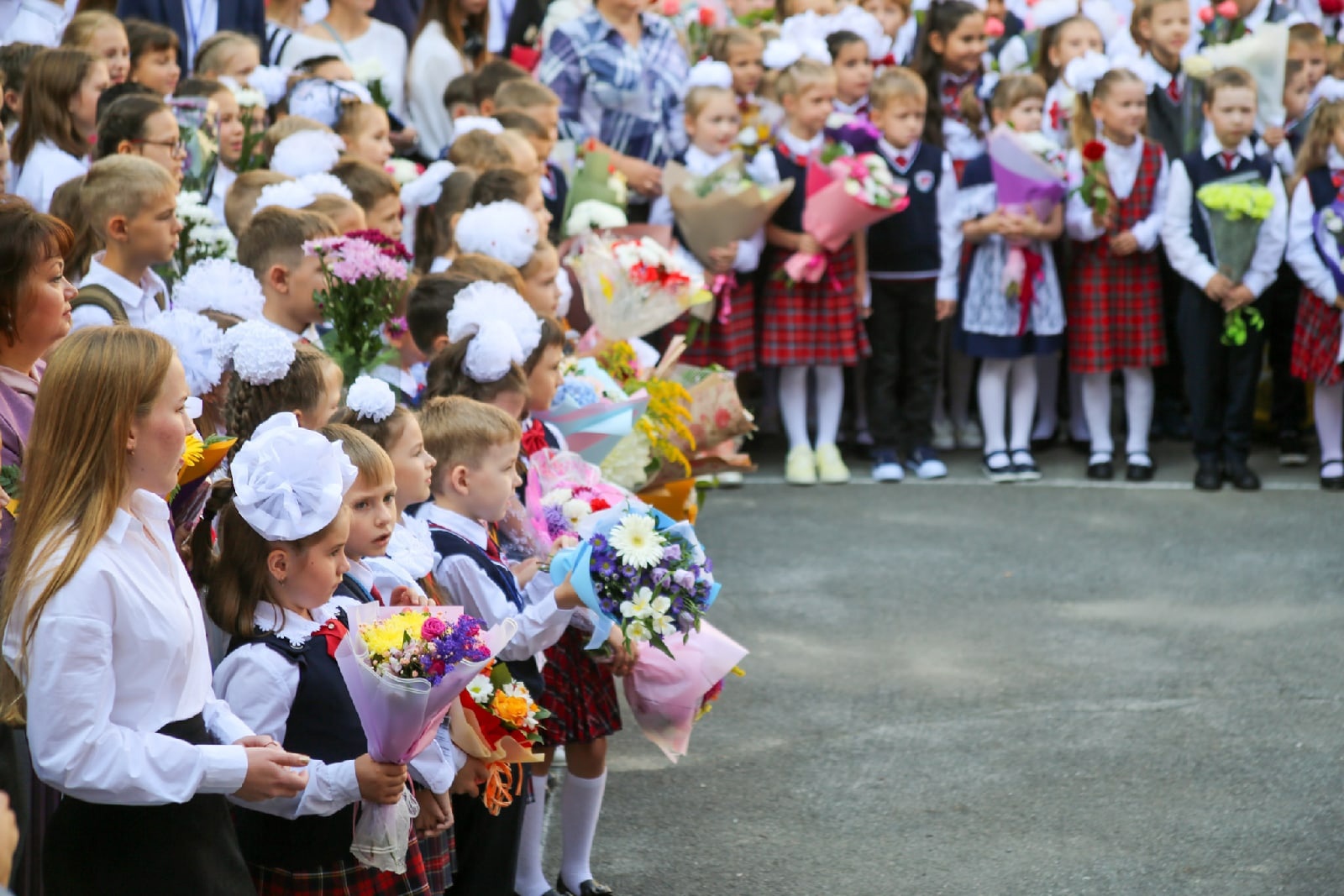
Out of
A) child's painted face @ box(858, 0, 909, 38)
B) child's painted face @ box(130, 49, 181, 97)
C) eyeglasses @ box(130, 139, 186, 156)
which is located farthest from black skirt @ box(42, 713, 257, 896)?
child's painted face @ box(858, 0, 909, 38)

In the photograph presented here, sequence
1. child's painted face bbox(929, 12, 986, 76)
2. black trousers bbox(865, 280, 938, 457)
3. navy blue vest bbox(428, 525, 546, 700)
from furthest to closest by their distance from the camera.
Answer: child's painted face bbox(929, 12, 986, 76), black trousers bbox(865, 280, 938, 457), navy blue vest bbox(428, 525, 546, 700)

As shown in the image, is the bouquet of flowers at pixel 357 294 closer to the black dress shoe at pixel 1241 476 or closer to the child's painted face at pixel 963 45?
the black dress shoe at pixel 1241 476

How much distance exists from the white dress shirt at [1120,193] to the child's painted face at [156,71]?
4727 mm

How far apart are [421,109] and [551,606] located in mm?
5296

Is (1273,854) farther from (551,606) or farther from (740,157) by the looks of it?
(740,157)

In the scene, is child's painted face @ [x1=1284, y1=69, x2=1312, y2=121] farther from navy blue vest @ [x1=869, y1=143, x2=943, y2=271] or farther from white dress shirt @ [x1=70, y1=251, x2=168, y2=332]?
white dress shirt @ [x1=70, y1=251, x2=168, y2=332]

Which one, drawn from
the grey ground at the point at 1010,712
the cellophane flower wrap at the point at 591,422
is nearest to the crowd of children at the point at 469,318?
the cellophane flower wrap at the point at 591,422

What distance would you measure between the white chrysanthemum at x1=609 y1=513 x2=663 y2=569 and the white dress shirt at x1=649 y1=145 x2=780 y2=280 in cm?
519

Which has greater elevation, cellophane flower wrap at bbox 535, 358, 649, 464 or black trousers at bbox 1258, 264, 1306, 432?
cellophane flower wrap at bbox 535, 358, 649, 464

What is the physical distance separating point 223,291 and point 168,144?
129cm

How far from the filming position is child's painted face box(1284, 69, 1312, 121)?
31.7 ft

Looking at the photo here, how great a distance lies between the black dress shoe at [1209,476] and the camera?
867 centimetres

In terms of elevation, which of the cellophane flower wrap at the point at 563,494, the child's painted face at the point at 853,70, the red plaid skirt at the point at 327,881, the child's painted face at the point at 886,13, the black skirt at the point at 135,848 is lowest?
the red plaid skirt at the point at 327,881

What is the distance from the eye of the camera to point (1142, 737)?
534cm
